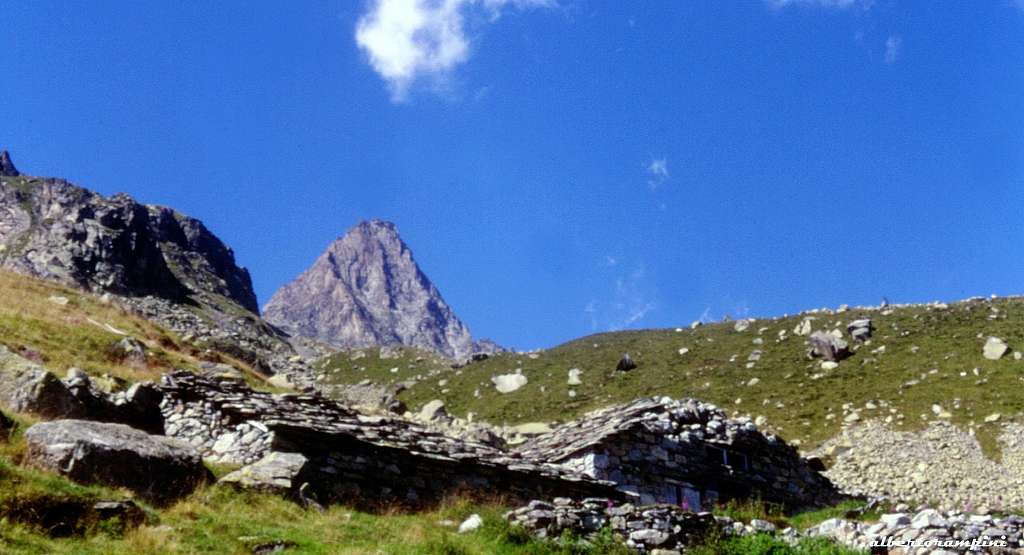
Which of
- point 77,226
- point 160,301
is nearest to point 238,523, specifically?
point 160,301

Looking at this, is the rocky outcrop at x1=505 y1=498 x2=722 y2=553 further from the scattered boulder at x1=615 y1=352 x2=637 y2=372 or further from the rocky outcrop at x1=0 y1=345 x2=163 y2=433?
the scattered boulder at x1=615 y1=352 x2=637 y2=372

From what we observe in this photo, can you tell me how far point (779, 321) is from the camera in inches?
2549

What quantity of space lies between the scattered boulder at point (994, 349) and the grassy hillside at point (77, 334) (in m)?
42.8

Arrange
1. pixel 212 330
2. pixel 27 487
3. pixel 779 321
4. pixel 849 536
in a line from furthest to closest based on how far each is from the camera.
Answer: pixel 212 330 < pixel 779 321 < pixel 849 536 < pixel 27 487

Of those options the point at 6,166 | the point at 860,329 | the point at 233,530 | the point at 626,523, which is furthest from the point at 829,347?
the point at 6,166

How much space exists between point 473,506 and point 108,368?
44.6ft

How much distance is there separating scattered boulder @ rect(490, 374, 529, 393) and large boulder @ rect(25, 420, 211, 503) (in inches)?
1885

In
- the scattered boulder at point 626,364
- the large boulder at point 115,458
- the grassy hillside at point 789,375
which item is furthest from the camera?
the scattered boulder at point 626,364

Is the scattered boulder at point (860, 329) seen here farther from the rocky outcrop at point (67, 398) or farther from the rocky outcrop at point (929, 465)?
the rocky outcrop at point (67, 398)

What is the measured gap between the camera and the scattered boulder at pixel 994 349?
47.1 m

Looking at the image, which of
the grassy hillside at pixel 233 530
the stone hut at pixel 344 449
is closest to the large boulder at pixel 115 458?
the grassy hillside at pixel 233 530

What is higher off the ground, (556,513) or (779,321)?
(779,321)

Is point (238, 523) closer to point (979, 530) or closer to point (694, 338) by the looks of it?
point (979, 530)

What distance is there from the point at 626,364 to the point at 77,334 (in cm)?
4139
